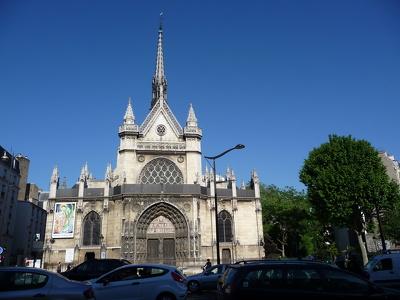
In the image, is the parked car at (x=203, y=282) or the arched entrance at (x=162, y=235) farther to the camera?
the arched entrance at (x=162, y=235)

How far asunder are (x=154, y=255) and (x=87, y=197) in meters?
9.61

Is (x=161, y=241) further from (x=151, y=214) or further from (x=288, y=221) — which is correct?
(x=288, y=221)

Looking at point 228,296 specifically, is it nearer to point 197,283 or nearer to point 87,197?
point 197,283

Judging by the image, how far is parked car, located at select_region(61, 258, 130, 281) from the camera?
533 inches

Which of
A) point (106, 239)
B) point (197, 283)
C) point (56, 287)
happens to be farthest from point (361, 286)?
point (106, 239)

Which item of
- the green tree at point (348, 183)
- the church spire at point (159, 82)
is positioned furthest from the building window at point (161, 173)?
the green tree at point (348, 183)

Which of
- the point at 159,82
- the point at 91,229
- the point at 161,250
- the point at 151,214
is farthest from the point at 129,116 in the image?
the point at 161,250

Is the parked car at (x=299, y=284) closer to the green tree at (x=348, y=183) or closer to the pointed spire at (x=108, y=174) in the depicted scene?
the green tree at (x=348, y=183)

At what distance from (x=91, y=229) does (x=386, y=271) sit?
28.4 m

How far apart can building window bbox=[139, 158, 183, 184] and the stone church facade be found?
12cm

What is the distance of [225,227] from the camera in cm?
3519

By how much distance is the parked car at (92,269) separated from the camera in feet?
44.4

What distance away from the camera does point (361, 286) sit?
645 centimetres

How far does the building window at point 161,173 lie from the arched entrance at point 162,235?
436 centimetres
